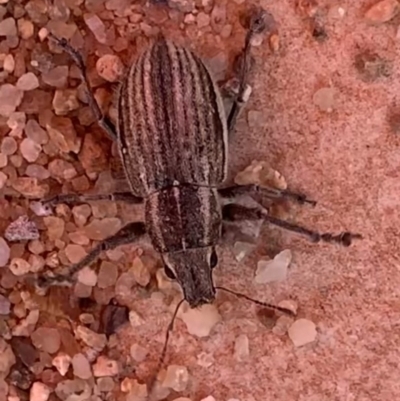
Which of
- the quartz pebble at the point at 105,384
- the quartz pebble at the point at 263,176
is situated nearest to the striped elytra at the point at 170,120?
the quartz pebble at the point at 263,176

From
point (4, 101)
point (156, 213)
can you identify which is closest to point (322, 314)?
point (156, 213)

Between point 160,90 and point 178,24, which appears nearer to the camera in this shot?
point 160,90

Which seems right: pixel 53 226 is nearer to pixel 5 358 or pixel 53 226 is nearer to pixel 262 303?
pixel 5 358

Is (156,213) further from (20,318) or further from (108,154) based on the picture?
(20,318)

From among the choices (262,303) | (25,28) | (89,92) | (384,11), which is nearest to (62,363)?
(262,303)

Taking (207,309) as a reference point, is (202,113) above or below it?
above

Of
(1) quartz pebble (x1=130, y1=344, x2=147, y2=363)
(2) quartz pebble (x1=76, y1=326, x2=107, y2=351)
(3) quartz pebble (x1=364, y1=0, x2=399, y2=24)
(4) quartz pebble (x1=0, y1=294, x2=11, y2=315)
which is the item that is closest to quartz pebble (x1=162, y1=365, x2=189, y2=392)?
(1) quartz pebble (x1=130, y1=344, x2=147, y2=363)

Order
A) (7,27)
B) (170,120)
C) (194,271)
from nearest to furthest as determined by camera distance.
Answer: (170,120) → (194,271) → (7,27)
